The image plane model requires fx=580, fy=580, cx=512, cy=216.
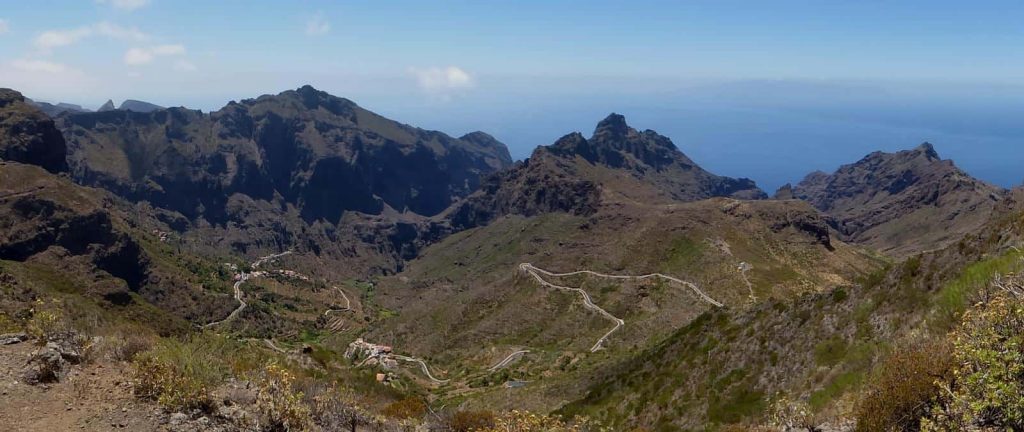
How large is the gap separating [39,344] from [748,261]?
115237 millimetres

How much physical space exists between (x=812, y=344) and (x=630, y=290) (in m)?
84.1

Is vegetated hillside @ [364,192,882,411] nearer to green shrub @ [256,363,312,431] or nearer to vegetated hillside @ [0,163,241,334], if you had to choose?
green shrub @ [256,363,312,431]

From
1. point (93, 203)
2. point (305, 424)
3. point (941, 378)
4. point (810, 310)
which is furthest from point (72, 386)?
point (93, 203)

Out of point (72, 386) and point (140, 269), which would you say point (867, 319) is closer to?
point (72, 386)

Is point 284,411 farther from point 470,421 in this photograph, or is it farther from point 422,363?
A: point 422,363

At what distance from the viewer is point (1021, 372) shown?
401 inches

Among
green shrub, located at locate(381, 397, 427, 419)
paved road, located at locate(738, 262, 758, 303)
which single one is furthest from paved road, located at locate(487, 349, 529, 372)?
green shrub, located at locate(381, 397, 427, 419)

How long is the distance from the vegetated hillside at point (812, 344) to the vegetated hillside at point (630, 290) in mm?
27484

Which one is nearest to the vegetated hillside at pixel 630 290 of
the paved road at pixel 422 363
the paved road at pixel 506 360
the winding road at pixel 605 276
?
the winding road at pixel 605 276

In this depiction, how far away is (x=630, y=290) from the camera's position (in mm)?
115000

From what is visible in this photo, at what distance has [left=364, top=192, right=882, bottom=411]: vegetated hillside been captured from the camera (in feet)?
308

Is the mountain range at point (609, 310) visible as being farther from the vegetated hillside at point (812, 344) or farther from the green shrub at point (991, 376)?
the green shrub at point (991, 376)

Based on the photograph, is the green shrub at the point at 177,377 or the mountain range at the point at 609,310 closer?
the green shrub at the point at 177,377

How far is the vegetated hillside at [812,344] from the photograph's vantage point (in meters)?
22.7
